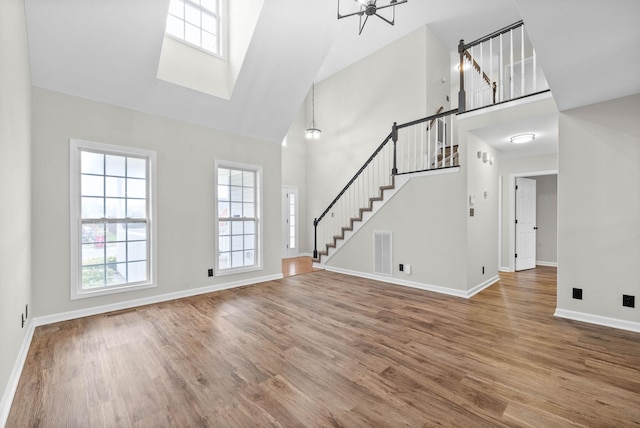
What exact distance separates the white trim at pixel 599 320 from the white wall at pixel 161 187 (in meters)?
4.30

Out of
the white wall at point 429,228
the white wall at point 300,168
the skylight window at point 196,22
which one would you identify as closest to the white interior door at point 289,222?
the white wall at point 300,168

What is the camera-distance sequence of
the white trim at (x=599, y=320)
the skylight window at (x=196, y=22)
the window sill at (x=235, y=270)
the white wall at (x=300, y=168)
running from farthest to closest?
the white wall at (x=300, y=168) → the window sill at (x=235, y=270) → the skylight window at (x=196, y=22) → the white trim at (x=599, y=320)

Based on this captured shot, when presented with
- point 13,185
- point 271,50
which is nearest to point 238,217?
point 271,50

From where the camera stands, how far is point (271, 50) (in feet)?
13.4

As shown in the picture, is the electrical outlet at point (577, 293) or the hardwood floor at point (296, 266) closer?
the electrical outlet at point (577, 293)

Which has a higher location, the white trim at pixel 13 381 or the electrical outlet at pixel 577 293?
the electrical outlet at pixel 577 293

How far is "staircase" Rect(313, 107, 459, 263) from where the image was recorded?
5512 mm

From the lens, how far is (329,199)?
8.02 m

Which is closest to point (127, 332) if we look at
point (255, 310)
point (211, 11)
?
point (255, 310)

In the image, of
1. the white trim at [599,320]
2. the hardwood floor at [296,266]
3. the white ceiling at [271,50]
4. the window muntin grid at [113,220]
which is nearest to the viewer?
the white ceiling at [271,50]

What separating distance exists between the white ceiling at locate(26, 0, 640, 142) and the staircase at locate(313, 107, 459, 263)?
197 cm

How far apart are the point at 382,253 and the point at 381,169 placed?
222 cm

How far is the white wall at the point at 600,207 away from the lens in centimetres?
292

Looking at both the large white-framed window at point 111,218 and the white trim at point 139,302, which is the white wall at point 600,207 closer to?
the white trim at point 139,302
